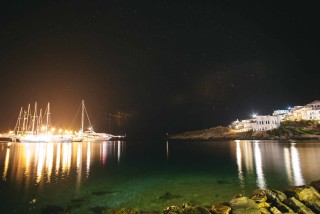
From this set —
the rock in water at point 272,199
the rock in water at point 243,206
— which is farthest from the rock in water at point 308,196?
the rock in water at point 243,206

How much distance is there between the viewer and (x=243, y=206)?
44.9 ft

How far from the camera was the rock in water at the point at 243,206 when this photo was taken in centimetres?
1306

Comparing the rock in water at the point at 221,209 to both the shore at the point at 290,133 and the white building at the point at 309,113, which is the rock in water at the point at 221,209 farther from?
the white building at the point at 309,113

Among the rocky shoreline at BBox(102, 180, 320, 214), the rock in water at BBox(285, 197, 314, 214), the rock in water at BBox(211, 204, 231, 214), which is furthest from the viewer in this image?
the rock in water at BBox(285, 197, 314, 214)

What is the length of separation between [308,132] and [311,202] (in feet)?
389

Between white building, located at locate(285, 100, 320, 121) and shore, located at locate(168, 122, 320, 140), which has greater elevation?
white building, located at locate(285, 100, 320, 121)

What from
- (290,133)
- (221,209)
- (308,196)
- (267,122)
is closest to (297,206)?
(308,196)

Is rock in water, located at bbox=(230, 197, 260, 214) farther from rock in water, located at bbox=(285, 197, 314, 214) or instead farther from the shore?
the shore

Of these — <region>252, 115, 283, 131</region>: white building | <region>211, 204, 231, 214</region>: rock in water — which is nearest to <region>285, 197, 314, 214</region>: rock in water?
<region>211, 204, 231, 214</region>: rock in water

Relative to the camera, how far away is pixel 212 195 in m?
21.8

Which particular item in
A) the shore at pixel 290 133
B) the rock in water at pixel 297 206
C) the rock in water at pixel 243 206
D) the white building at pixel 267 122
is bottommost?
the rock in water at pixel 297 206

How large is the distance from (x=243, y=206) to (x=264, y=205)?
215 centimetres

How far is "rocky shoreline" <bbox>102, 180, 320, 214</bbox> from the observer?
520 inches

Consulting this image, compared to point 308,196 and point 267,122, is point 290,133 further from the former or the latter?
point 308,196
